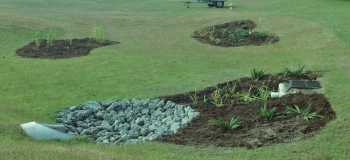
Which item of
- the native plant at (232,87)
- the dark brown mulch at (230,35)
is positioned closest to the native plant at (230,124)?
the native plant at (232,87)

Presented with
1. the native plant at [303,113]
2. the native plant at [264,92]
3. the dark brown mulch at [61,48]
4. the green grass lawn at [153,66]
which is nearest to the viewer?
the green grass lawn at [153,66]

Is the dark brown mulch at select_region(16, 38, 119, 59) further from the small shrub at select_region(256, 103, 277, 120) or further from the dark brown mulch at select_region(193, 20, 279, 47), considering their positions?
the small shrub at select_region(256, 103, 277, 120)

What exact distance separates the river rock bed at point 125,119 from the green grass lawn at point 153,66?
396mm

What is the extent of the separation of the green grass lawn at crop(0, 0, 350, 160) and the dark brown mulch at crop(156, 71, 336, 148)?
7.6 inches

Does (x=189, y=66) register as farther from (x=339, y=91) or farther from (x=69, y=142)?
(x=69, y=142)

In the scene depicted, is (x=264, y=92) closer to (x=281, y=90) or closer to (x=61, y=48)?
(x=281, y=90)

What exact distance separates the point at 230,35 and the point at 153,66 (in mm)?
5847

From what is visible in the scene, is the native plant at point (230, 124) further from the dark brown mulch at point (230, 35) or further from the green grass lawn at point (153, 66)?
the dark brown mulch at point (230, 35)

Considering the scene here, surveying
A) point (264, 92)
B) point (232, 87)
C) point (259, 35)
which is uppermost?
point (259, 35)

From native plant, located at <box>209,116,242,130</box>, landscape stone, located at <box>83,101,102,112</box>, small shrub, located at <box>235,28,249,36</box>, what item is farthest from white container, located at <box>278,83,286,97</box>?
small shrub, located at <box>235,28,249,36</box>

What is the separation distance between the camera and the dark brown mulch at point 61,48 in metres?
12.3

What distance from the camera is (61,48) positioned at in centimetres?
1323

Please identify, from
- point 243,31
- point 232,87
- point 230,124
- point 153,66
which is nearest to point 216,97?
point 232,87

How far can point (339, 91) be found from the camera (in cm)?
704
